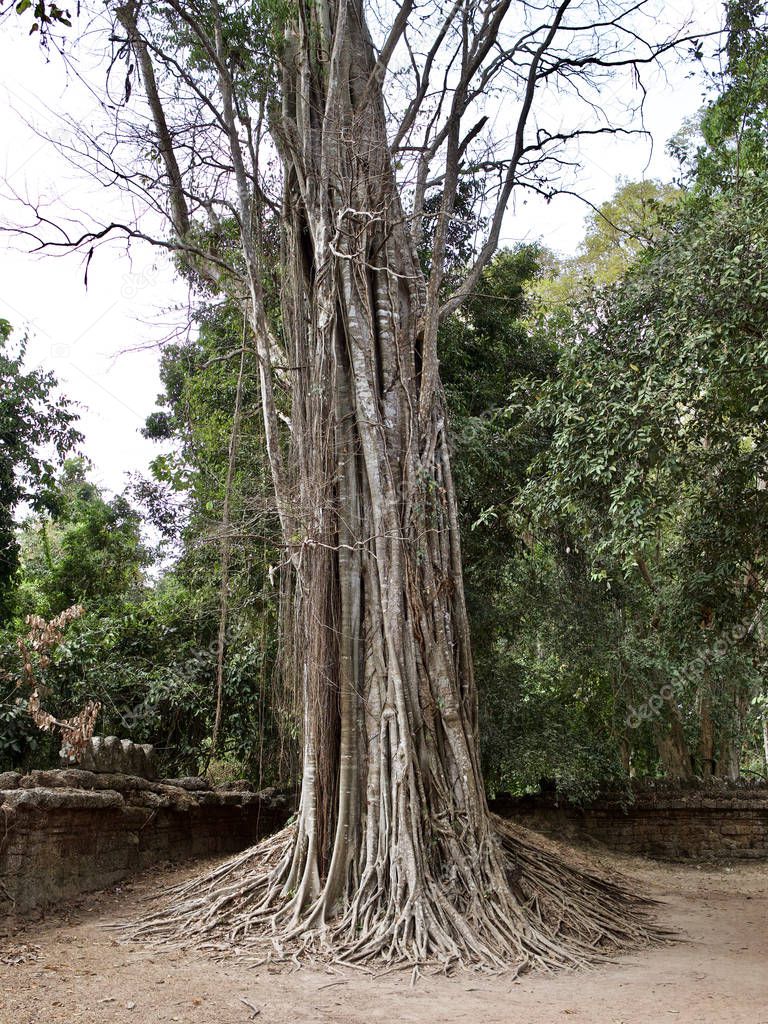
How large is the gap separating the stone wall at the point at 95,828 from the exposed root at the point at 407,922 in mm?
586

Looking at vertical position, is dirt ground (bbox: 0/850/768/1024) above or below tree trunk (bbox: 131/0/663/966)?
below

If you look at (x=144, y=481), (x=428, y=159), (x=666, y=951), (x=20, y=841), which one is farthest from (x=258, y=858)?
(x=144, y=481)

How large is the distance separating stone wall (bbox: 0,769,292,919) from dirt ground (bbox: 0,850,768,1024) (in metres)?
0.26

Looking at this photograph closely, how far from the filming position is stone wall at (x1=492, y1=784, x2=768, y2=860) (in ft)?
30.4

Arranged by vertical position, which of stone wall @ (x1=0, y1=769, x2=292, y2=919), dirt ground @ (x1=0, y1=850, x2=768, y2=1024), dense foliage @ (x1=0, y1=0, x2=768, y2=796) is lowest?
dirt ground @ (x1=0, y1=850, x2=768, y2=1024)

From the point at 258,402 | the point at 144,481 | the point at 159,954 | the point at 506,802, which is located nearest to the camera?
the point at 159,954

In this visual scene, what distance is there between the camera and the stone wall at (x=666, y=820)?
9258 mm

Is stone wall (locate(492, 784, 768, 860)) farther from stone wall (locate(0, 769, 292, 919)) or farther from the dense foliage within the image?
stone wall (locate(0, 769, 292, 919))

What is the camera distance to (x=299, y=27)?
6645 millimetres

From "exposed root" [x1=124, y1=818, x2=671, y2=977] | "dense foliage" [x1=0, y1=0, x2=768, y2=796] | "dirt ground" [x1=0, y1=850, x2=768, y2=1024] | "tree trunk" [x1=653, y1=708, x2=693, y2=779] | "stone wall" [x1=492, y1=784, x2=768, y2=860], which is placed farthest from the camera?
"tree trunk" [x1=653, y1=708, x2=693, y2=779]

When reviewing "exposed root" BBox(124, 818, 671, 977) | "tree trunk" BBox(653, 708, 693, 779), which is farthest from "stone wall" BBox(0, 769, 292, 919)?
"tree trunk" BBox(653, 708, 693, 779)

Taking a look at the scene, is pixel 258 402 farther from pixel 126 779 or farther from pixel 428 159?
pixel 126 779

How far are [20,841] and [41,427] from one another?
6.16m

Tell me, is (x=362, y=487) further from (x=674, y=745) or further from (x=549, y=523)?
(x=674, y=745)
